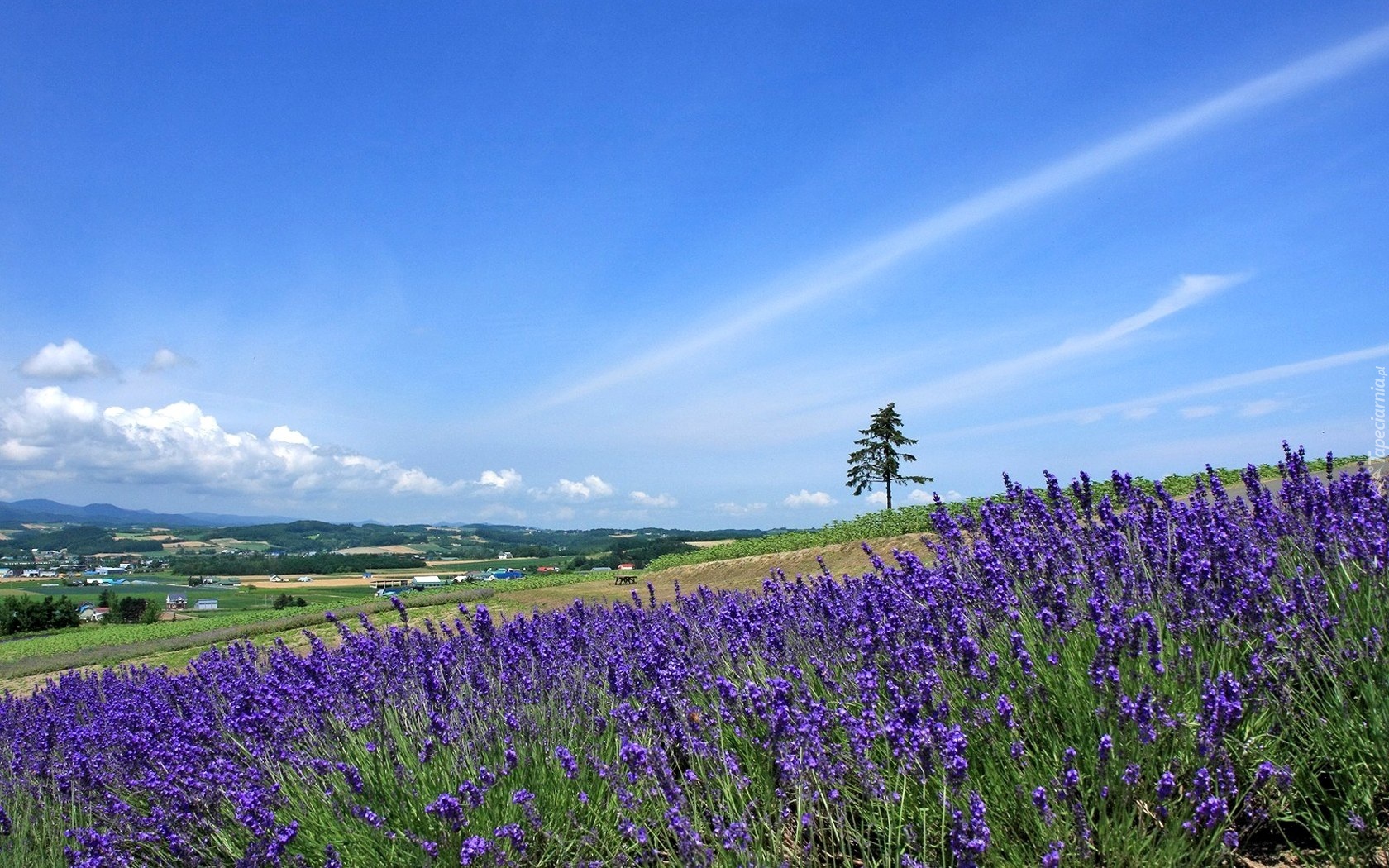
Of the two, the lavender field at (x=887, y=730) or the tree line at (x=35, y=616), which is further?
the tree line at (x=35, y=616)

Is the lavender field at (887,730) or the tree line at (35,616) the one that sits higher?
the lavender field at (887,730)

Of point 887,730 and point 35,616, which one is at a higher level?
point 887,730

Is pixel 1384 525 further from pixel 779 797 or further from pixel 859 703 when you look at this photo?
pixel 779 797

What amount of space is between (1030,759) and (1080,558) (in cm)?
158

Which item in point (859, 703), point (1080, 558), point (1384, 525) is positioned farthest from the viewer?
point (1080, 558)

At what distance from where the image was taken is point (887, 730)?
2.60 m

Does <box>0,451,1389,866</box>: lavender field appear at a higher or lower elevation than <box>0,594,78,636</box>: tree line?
higher

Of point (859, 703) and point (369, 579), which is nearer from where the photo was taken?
point (859, 703)

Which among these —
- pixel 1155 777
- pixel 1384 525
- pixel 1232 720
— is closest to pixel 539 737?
pixel 1155 777

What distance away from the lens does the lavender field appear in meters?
2.52

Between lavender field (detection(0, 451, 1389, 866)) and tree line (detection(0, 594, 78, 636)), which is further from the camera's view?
tree line (detection(0, 594, 78, 636))

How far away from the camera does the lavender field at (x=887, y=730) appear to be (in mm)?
2523

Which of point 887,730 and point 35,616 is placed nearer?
point 887,730

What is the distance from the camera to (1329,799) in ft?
8.49
